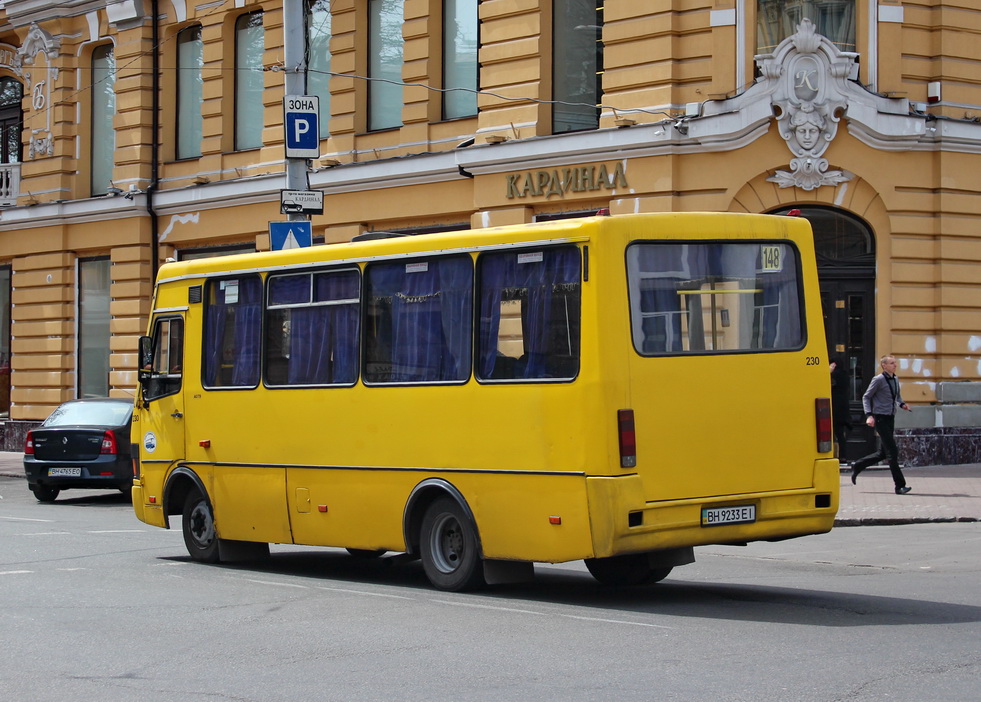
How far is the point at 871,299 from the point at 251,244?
1246 cm

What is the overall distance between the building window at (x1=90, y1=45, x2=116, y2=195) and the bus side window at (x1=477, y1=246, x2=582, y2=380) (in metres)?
23.1

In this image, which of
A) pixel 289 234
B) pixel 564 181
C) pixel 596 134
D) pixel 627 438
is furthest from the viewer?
pixel 564 181

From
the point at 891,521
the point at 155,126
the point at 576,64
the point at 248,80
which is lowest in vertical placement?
the point at 891,521

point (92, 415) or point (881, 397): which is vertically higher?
point (881, 397)

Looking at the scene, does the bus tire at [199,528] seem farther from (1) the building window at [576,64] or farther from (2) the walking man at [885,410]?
(1) the building window at [576,64]

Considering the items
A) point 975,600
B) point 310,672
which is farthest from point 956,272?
point 310,672

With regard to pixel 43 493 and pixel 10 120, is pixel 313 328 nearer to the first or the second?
pixel 43 493

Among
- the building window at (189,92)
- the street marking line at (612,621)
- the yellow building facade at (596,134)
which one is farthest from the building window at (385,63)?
the street marking line at (612,621)

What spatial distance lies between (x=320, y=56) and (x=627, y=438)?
19.3 meters

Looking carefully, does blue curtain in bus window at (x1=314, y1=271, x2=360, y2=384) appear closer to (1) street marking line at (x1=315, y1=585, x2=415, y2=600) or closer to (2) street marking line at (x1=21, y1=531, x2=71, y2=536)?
(1) street marking line at (x1=315, y1=585, x2=415, y2=600)

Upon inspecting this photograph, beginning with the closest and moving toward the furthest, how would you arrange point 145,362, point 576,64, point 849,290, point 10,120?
point 145,362, point 849,290, point 576,64, point 10,120

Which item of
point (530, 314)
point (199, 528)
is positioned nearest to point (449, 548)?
point (530, 314)

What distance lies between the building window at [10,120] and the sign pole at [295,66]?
1665cm

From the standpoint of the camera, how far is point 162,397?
1395cm
